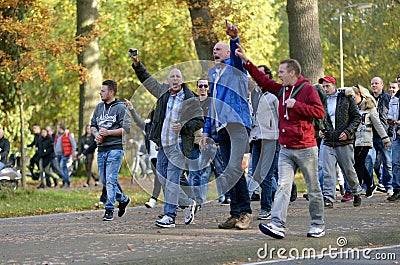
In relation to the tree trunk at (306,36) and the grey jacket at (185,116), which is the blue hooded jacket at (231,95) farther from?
the tree trunk at (306,36)

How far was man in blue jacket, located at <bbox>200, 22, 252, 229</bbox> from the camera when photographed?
35.1 feet

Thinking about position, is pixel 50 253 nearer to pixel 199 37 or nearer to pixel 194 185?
pixel 194 185

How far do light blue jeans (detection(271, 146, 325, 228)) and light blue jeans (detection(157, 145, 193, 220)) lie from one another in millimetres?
1879

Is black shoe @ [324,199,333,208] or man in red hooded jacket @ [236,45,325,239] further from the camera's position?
black shoe @ [324,199,333,208]

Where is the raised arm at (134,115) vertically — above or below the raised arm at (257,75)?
below

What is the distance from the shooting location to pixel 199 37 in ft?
81.0

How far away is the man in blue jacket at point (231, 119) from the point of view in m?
10.7

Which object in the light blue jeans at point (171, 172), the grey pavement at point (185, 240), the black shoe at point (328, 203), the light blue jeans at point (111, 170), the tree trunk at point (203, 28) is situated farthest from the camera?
the tree trunk at point (203, 28)

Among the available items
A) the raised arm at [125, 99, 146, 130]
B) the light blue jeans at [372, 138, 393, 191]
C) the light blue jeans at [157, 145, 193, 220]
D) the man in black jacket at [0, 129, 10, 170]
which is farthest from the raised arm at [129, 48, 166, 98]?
the man in black jacket at [0, 129, 10, 170]

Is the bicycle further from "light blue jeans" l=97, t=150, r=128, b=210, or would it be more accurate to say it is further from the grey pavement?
the grey pavement

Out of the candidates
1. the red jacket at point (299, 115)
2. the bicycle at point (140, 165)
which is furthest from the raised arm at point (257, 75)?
the bicycle at point (140, 165)

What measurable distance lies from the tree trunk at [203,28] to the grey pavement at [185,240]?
11.5m

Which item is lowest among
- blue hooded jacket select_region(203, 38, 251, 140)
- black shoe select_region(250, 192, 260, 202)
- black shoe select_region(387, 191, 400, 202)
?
black shoe select_region(250, 192, 260, 202)

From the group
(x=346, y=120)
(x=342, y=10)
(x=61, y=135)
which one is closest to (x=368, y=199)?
(x=346, y=120)
